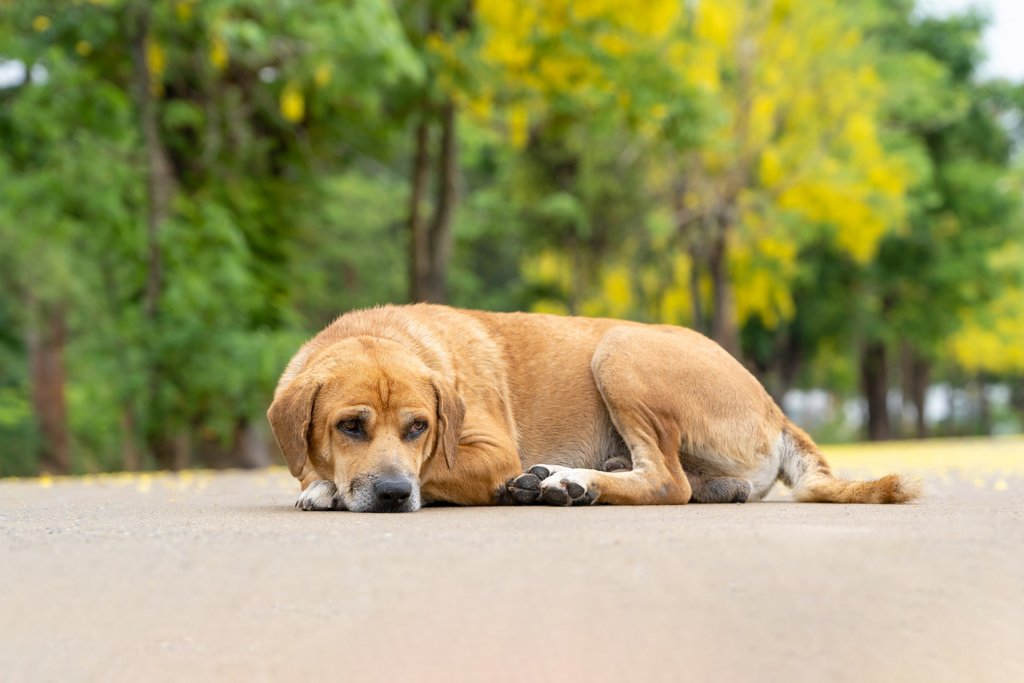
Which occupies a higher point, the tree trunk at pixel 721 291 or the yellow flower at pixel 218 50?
the yellow flower at pixel 218 50

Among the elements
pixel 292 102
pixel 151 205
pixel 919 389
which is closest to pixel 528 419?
pixel 151 205

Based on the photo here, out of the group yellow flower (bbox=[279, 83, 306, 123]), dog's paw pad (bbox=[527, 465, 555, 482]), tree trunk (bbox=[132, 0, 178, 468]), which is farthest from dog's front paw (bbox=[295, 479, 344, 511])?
yellow flower (bbox=[279, 83, 306, 123])

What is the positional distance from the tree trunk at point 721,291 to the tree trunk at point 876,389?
36.5 feet

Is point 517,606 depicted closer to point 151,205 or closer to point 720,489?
point 720,489

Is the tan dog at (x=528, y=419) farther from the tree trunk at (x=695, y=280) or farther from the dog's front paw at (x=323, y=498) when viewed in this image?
the tree trunk at (x=695, y=280)

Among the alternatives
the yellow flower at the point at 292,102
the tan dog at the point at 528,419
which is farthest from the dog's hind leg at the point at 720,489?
the yellow flower at the point at 292,102

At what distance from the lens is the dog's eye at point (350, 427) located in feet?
19.0

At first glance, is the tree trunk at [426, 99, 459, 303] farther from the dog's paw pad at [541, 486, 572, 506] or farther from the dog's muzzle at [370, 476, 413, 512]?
the dog's muzzle at [370, 476, 413, 512]

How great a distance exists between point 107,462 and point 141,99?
1646 centimetres

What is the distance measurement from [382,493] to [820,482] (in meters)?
2.56

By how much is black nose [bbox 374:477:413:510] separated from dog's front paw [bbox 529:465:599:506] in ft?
2.68

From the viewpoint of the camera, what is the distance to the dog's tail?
6336mm

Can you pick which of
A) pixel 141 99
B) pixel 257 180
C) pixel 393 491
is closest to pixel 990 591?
pixel 393 491

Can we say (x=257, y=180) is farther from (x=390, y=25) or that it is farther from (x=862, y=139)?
(x=862, y=139)
